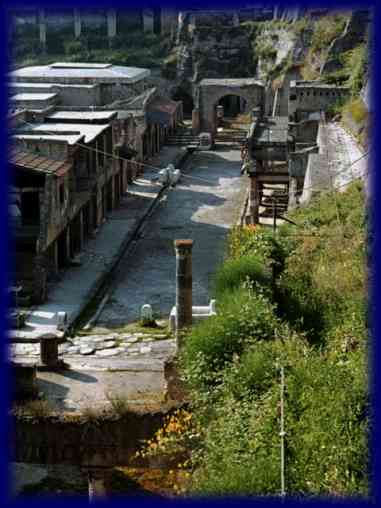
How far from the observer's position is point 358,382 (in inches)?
450

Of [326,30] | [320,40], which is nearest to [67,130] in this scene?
[320,40]

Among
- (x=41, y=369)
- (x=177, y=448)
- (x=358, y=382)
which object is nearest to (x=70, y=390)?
(x=41, y=369)

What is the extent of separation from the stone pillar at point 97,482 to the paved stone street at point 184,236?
8583 millimetres

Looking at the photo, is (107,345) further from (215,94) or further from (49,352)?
(215,94)

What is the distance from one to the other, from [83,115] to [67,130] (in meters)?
5.35

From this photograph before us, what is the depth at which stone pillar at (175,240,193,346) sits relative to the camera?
677 inches

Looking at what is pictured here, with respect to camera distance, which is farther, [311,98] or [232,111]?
[232,111]

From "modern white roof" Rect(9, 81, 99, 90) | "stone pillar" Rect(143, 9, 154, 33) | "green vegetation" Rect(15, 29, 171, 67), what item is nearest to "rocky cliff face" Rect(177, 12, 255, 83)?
"green vegetation" Rect(15, 29, 171, 67)

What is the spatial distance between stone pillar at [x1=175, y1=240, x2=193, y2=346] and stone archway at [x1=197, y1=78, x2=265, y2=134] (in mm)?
31161

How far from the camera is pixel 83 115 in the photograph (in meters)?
37.1

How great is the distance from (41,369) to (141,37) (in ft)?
157

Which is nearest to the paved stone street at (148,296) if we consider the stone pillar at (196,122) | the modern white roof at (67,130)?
the modern white roof at (67,130)

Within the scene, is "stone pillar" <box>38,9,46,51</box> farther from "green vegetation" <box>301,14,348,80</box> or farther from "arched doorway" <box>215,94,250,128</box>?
"green vegetation" <box>301,14,348,80</box>

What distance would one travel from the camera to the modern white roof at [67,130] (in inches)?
1203
